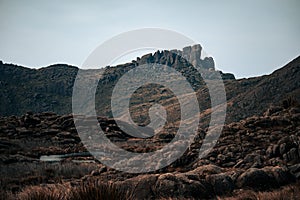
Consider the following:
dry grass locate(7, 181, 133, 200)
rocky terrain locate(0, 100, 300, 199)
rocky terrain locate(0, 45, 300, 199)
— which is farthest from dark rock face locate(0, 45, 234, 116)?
dry grass locate(7, 181, 133, 200)

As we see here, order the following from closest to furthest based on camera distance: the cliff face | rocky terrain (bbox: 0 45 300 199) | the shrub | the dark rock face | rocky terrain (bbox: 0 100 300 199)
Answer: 1. the shrub
2. rocky terrain (bbox: 0 45 300 199)
3. rocky terrain (bbox: 0 100 300 199)
4. the cliff face
5. the dark rock face

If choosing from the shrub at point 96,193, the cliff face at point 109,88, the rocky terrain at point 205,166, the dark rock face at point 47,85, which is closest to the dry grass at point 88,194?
the shrub at point 96,193

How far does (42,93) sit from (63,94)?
1079cm

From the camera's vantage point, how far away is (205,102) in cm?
10138

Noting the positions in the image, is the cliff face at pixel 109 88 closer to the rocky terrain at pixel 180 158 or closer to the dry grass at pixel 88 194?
the rocky terrain at pixel 180 158

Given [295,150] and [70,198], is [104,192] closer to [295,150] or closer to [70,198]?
[70,198]

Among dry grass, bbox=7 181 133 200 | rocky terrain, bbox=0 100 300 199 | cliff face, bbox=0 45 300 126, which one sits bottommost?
rocky terrain, bbox=0 100 300 199

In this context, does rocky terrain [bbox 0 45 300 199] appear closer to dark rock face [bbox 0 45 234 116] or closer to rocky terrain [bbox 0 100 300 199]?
rocky terrain [bbox 0 100 300 199]

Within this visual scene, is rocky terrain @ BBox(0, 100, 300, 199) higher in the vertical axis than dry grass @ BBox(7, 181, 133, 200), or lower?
lower

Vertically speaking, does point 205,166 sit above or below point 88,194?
below

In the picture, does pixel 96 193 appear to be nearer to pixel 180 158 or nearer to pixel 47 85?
pixel 180 158

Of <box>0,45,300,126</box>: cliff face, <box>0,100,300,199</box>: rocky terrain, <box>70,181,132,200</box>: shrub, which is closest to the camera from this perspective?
<box>70,181,132,200</box>: shrub

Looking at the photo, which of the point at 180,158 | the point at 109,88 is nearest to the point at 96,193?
the point at 180,158

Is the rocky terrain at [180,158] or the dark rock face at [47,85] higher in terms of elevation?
the dark rock face at [47,85]
